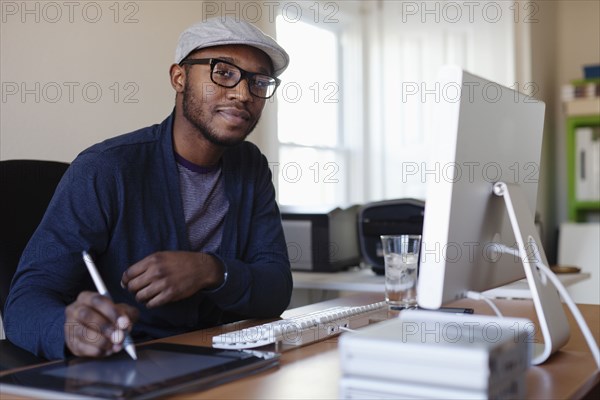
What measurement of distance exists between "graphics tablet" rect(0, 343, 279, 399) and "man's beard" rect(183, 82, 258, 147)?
59 centimetres

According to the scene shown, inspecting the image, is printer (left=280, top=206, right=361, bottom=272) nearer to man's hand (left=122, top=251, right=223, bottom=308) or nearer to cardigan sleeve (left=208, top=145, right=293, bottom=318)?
cardigan sleeve (left=208, top=145, right=293, bottom=318)

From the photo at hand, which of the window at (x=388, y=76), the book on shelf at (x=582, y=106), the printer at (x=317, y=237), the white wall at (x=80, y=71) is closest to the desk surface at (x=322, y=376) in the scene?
the white wall at (x=80, y=71)

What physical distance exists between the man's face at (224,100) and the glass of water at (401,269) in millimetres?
399

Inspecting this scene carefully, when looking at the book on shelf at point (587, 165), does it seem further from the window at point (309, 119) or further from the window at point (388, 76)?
the window at point (309, 119)

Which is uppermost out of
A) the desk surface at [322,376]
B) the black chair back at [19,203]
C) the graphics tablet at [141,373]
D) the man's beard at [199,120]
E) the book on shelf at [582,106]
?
the book on shelf at [582,106]

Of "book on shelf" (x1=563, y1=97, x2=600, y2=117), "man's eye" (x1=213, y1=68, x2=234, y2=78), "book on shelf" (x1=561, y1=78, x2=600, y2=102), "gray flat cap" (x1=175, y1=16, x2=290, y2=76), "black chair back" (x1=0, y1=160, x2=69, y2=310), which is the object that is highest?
"book on shelf" (x1=561, y1=78, x2=600, y2=102)

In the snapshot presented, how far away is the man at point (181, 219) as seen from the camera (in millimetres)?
1320

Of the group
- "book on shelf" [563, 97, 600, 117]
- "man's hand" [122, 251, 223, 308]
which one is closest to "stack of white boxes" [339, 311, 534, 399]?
"man's hand" [122, 251, 223, 308]

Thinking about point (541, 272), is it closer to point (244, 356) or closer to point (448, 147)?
point (448, 147)

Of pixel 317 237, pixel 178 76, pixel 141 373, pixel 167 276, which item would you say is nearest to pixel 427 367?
pixel 141 373

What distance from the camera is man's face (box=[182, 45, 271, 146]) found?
162 cm

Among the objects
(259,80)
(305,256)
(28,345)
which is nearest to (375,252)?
(305,256)

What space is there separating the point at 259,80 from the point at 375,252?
1.21 m

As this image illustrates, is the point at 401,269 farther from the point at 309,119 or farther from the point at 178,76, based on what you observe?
the point at 309,119
